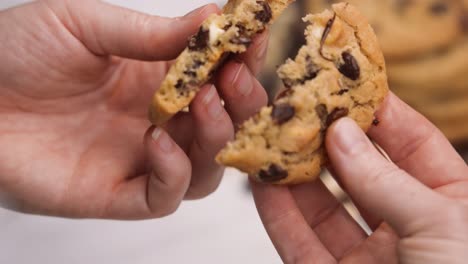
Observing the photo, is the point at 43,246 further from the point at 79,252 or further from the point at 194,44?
the point at 194,44

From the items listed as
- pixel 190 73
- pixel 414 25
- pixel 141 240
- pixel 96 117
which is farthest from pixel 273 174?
pixel 414 25

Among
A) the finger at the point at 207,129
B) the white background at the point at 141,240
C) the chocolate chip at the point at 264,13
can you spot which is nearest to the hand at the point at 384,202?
the finger at the point at 207,129

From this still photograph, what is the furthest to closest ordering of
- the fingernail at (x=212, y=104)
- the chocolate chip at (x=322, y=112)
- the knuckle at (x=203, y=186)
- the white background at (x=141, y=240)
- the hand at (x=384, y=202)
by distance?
the white background at (x=141, y=240)
the knuckle at (x=203, y=186)
the fingernail at (x=212, y=104)
the chocolate chip at (x=322, y=112)
the hand at (x=384, y=202)

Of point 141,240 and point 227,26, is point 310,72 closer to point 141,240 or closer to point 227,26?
point 227,26

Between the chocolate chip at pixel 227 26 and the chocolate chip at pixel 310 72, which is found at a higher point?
the chocolate chip at pixel 227 26

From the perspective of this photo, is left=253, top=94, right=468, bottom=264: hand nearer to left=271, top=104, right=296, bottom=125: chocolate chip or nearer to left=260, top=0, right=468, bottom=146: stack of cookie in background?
left=271, top=104, right=296, bottom=125: chocolate chip

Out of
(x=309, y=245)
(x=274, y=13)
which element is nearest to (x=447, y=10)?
(x=274, y=13)

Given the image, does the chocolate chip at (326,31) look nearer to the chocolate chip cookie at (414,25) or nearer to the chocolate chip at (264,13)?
the chocolate chip at (264,13)
